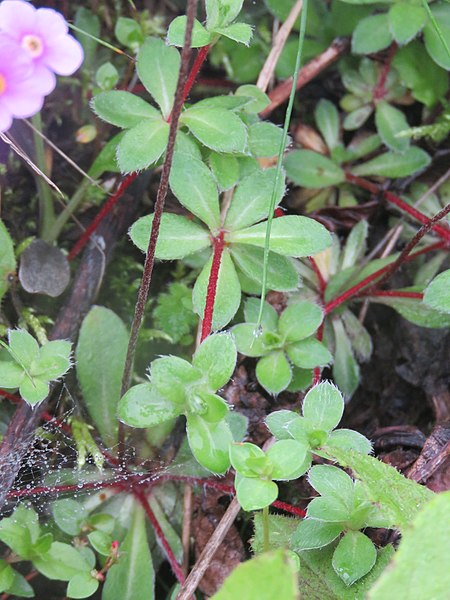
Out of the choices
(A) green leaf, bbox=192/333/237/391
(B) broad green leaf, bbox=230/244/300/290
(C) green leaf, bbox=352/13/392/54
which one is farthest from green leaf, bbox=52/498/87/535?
(C) green leaf, bbox=352/13/392/54

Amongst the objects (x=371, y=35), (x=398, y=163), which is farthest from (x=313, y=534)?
(x=371, y=35)

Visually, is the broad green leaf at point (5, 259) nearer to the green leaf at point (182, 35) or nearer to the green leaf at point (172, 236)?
the green leaf at point (172, 236)

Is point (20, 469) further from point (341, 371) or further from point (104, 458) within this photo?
point (341, 371)

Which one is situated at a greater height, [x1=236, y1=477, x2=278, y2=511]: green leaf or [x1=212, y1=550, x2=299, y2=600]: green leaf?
[x1=212, y1=550, x2=299, y2=600]: green leaf

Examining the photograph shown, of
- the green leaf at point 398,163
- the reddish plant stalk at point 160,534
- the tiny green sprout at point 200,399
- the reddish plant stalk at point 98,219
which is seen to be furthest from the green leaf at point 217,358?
the green leaf at point 398,163

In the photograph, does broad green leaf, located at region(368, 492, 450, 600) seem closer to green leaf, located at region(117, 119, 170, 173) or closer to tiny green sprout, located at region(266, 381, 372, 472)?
tiny green sprout, located at region(266, 381, 372, 472)
